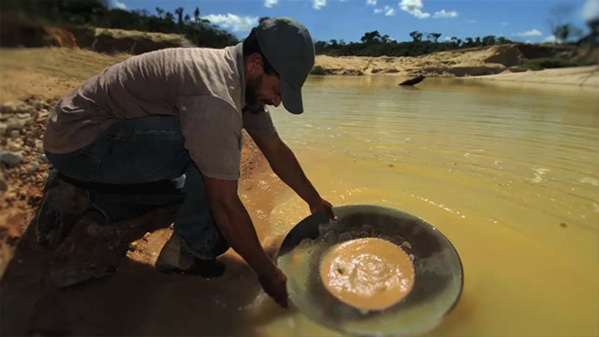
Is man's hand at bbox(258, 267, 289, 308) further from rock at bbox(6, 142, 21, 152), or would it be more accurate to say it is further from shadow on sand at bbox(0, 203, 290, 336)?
rock at bbox(6, 142, 21, 152)

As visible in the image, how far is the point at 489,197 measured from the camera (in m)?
2.78

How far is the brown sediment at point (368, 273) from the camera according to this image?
166 centimetres

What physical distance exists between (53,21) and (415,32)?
62868 millimetres

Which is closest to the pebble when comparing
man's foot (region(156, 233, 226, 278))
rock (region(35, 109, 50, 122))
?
rock (region(35, 109, 50, 122))

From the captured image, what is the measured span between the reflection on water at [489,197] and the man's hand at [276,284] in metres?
0.14

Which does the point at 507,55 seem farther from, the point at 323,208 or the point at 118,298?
the point at 118,298

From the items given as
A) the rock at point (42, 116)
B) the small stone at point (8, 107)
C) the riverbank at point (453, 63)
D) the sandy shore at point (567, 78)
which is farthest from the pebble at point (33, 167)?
the riverbank at point (453, 63)

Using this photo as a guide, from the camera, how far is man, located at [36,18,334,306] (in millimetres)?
1351

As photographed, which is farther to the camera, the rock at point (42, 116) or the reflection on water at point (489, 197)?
the rock at point (42, 116)

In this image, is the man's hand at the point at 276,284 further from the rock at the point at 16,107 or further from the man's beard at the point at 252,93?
the rock at the point at 16,107

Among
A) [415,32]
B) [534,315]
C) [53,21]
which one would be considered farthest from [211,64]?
[415,32]

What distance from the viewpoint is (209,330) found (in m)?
1.48

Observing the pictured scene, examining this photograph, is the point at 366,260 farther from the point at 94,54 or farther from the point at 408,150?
the point at 94,54

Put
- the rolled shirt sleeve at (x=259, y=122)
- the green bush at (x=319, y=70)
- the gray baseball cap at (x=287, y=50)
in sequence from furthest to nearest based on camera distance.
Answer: the green bush at (x=319, y=70) < the rolled shirt sleeve at (x=259, y=122) < the gray baseball cap at (x=287, y=50)
